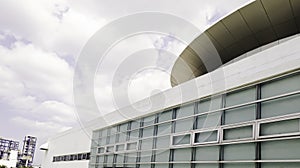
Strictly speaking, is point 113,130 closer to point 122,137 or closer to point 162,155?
point 122,137

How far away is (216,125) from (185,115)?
149 centimetres

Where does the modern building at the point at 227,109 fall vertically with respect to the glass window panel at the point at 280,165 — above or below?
above

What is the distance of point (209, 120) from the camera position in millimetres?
7535

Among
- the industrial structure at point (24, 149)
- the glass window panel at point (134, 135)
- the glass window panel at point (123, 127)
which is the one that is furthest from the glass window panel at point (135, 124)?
the industrial structure at point (24, 149)

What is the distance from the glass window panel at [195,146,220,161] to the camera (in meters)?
6.97

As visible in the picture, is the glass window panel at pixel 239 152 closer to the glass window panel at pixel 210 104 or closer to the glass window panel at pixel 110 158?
the glass window panel at pixel 210 104

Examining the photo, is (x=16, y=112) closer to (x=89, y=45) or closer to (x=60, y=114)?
(x=60, y=114)

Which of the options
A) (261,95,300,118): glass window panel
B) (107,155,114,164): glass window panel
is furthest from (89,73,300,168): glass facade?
(107,155,114,164): glass window panel

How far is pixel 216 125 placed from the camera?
721cm

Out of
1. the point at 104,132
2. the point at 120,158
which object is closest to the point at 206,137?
the point at 120,158

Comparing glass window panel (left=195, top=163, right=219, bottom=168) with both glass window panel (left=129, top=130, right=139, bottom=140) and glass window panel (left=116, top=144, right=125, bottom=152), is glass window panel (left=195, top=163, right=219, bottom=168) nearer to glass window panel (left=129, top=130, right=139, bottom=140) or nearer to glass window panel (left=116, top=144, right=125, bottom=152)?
glass window panel (left=129, top=130, right=139, bottom=140)

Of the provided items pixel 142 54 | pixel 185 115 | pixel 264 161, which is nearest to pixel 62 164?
pixel 142 54

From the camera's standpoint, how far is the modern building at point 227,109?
18.3 feet

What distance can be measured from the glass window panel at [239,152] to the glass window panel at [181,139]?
1572mm
